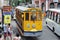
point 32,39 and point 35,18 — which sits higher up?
point 35,18

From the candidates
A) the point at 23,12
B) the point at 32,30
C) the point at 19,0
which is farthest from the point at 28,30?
the point at 19,0

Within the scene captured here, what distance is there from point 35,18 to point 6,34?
3.28 meters

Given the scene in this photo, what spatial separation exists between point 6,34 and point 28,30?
2.41m

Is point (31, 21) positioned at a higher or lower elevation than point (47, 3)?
higher

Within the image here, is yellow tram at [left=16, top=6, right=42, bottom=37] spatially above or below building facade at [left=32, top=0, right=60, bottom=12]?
above

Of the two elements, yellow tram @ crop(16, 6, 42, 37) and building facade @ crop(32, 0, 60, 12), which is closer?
yellow tram @ crop(16, 6, 42, 37)

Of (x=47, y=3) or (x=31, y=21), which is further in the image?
(x=47, y=3)

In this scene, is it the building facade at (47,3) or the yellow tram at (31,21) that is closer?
the yellow tram at (31,21)

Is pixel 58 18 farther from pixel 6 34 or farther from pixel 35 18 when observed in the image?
pixel 6 34

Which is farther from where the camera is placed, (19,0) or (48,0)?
(19,0)

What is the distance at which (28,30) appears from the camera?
816 inches

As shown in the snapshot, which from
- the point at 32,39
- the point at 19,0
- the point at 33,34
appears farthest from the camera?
the point at 19,0

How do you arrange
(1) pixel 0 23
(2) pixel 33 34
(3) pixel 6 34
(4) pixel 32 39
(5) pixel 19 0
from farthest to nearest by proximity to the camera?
(5) pixel 19 0 → (1) pixel 0 23 → (4) pixel 32 39 → (2) pixel 33 34 → (3) pixel 6 34

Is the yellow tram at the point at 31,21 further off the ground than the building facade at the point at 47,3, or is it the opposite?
the yellow tram at the point at 31,21
